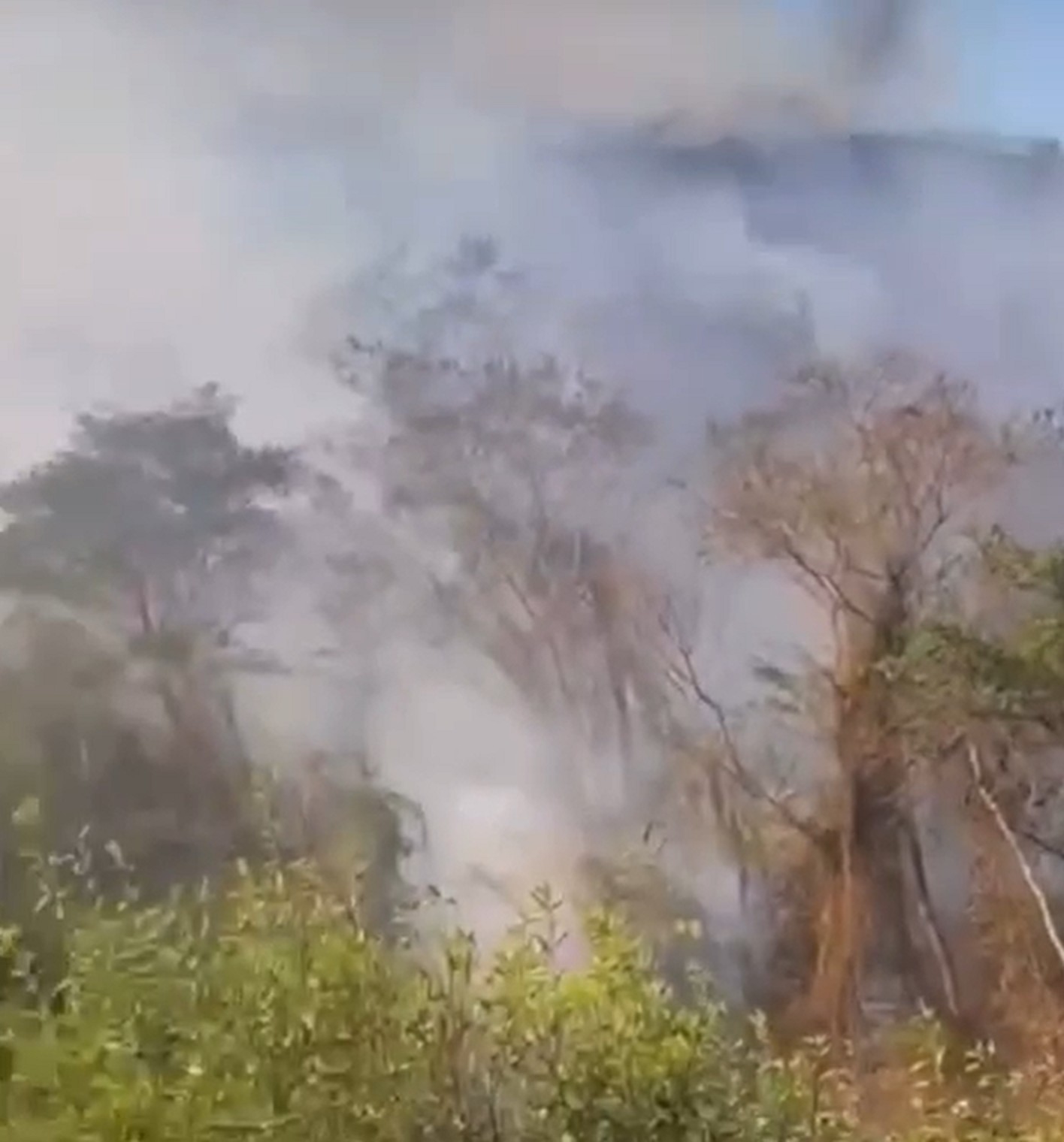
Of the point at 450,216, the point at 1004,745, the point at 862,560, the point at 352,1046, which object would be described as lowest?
the point at 352,1046

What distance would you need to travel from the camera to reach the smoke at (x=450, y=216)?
175 cm

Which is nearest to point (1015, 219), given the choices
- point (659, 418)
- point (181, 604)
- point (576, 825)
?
point (659, 418)

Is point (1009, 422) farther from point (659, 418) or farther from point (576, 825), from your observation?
point (576, 825)

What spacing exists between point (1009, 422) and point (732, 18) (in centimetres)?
39

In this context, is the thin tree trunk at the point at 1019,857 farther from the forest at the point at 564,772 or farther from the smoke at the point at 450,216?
the smoke at the point at 450,216

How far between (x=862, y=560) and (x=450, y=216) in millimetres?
410

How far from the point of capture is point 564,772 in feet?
5.74

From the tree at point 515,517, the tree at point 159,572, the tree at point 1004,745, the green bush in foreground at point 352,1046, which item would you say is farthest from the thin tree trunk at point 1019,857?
the tree at point 159,572

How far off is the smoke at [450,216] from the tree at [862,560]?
41 millimetres

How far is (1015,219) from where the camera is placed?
192 centimetres

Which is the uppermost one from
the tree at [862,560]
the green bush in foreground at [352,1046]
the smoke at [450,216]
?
the smoke at [450,216]

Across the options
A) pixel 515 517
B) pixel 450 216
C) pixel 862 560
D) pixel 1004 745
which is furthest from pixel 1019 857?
pixel 450 216

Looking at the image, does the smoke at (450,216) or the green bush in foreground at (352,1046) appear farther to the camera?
the smoke at (450,216)

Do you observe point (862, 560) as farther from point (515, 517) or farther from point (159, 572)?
point (159, 572)
